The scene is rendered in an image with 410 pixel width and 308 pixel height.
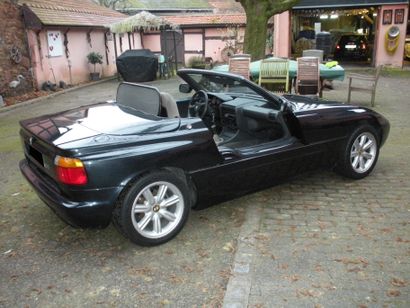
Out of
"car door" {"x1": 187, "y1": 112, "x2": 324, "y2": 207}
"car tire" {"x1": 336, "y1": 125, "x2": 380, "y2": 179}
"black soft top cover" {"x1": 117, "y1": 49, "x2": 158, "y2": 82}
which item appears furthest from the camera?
"black soft top cover" {"x1": 117, "y1": 49, "x2": 158, "y2": 82}

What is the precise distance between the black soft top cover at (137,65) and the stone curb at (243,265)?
14.4 meters

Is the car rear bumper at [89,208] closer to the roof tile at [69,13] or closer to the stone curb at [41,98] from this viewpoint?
the stone curb at [41,98]

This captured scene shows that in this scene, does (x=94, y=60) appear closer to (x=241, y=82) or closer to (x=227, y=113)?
(x=227, y=113)

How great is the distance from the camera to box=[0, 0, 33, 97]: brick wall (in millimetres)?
13169

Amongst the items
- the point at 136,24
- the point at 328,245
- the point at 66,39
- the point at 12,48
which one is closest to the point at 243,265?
the point at 328,245

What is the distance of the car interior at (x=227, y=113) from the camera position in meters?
4.09

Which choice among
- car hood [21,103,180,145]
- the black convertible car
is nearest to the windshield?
the black convertible car

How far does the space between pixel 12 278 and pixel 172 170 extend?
149cm

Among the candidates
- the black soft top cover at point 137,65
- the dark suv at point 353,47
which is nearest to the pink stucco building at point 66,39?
the black soft top cover at point 137,65

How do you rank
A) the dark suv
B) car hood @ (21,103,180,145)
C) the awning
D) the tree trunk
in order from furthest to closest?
the dark suv → the awning → the tree trunk → car hood @ (21,103,180,145)

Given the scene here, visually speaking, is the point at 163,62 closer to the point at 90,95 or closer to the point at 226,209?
the point at 90,95

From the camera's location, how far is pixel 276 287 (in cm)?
307

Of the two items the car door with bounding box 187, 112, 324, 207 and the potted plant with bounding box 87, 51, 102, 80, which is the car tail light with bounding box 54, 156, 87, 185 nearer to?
the car door with bounding box 187, 112, 324, 207

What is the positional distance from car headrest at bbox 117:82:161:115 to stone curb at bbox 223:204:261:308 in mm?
1338
